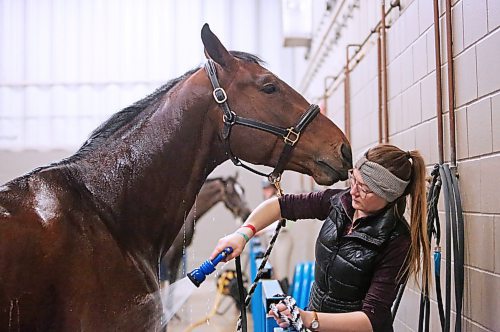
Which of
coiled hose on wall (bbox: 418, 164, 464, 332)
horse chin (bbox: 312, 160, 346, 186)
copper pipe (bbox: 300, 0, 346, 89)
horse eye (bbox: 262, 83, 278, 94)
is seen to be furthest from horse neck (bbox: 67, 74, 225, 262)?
copper pipe (bbox: 300, 0, 346, 89)

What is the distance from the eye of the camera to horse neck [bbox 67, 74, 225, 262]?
4.23 feet

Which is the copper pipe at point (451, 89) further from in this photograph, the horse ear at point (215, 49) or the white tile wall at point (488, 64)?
the horse ear at point (215, 49)

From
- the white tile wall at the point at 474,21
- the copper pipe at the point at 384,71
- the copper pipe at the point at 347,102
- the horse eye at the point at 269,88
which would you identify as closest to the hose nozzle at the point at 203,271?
the horse eye at the point at 269,88

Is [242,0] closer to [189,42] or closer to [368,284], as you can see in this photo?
[189,42]

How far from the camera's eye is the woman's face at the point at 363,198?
1200 millimetres

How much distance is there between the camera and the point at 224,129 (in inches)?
55.2

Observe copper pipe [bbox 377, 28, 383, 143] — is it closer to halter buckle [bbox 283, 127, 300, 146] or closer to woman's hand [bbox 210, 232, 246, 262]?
halter buckle [bbox 283, 127, 300, 146]

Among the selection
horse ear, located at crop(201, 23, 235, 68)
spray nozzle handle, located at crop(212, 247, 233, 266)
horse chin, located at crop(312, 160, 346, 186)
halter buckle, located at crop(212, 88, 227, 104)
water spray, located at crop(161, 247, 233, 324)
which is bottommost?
water spray, located at crop(161, 247, 233, 324)

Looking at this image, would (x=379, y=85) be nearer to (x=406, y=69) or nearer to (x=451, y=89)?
(x=406, y=69)

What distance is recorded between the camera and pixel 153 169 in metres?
1.35


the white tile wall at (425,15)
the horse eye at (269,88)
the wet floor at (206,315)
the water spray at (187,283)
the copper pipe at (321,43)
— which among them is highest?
the copper pipe at (321,43)

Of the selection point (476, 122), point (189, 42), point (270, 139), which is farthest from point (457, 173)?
point (189, 42)

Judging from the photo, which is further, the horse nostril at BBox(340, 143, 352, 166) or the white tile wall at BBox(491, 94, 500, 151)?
the horse nostril at BBox(340, 143, 352, 166)

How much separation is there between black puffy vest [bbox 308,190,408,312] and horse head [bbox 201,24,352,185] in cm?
17
